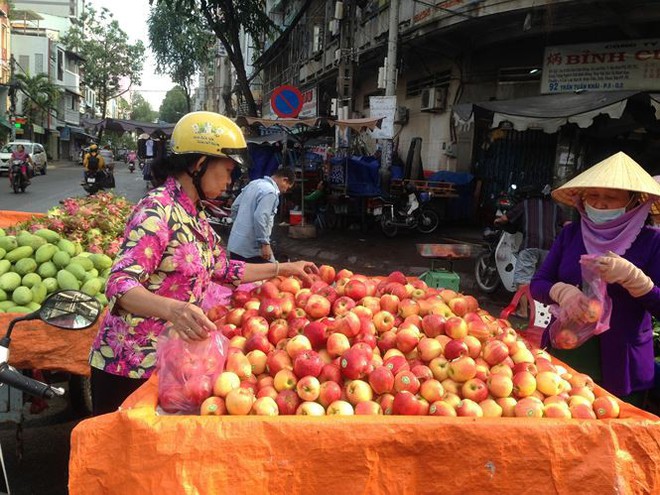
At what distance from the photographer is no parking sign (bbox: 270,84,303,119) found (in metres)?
11.2

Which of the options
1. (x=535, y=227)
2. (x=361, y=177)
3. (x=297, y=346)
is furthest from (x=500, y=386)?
(x=361, y=177)

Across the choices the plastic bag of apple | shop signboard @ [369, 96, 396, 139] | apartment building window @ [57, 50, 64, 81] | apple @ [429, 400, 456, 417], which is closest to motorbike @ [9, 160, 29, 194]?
shop signboard @ [369, 96, 396, 139]

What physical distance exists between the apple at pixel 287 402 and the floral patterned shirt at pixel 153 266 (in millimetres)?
573

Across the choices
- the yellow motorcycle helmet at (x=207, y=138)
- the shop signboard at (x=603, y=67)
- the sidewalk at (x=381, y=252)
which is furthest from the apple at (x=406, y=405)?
the shop signboard at (x=603, y=67)

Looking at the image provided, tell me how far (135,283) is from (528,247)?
6.04 metres

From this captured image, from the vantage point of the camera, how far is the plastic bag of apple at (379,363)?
195 cm

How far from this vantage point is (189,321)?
182 cm

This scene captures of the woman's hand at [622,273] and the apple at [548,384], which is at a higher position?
the woman's hand at [622,273]

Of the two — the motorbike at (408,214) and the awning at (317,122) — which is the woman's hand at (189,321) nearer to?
the awning at (317,122)

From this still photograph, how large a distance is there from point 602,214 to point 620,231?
0.40 feet

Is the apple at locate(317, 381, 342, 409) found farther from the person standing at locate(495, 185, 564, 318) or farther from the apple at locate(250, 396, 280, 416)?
the person standing at locate(495, 185, 564, 318)

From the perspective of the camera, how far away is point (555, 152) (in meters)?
11.7

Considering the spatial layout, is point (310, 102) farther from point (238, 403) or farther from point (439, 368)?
point (238, 403)

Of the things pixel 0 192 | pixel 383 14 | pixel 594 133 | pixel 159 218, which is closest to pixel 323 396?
pixel 159 218
